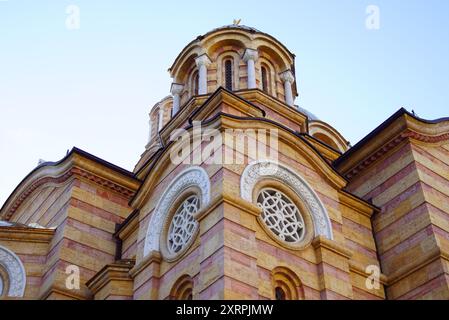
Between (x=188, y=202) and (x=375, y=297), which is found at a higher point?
(x=188, y=202)

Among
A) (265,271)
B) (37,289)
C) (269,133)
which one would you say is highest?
(269,133)

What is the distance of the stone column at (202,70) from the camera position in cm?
2086

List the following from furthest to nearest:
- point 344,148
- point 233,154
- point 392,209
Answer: point 344,148, point 392,209, point 233,154

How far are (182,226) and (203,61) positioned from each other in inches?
363

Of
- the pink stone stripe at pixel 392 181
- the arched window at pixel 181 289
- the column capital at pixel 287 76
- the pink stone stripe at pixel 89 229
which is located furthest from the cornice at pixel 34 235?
the column capital at pixel 287 76

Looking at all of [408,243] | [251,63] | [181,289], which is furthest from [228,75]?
[181,289]

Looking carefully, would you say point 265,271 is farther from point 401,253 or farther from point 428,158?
point 428,158

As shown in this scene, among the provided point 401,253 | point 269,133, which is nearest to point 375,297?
point 401,253

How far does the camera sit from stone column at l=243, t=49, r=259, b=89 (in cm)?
2083

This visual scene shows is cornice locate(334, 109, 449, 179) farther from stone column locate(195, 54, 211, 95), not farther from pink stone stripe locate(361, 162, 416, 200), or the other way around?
stone column locate(195, 54, 211, 95)

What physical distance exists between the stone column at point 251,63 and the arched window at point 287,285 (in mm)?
9352

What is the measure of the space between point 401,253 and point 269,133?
4.28 metres

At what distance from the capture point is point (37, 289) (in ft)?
51.8
